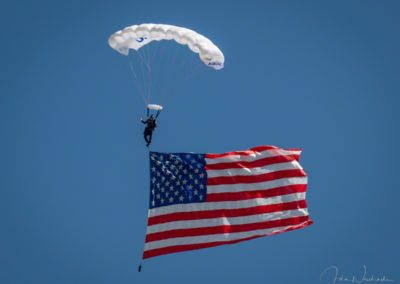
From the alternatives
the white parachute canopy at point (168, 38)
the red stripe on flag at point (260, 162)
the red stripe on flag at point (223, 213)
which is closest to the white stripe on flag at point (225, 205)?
the red stripe on flag at point (223, 213)

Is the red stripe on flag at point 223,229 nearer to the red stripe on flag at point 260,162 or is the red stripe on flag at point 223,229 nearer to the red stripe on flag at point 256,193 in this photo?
the red stripe on flag at point 256,193

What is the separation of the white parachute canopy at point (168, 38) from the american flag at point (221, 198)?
379 cm

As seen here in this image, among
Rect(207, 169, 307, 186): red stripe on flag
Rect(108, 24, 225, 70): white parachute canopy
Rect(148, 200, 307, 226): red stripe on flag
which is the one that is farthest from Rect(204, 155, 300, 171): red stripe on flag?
Rect(108, 24, 225, 70): white parachute canopy

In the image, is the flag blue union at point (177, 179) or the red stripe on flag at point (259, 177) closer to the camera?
the flag blue union at point (177, 179)

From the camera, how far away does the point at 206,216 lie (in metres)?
29.2

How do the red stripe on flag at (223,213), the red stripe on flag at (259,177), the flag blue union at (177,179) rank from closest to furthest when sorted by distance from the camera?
the red stripe on flag at (223,213), the flag blue union at (177,179), the red stripe on flag at (259,177)

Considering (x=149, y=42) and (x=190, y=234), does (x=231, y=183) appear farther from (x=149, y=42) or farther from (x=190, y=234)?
(x=149, y=42)

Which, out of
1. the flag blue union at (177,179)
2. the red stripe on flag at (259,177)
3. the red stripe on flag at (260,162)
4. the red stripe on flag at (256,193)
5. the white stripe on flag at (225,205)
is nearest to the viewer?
the white stripe on flag at (225,205)

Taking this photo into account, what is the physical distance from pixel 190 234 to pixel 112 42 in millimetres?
7810

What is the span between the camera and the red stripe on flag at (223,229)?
28594 mm

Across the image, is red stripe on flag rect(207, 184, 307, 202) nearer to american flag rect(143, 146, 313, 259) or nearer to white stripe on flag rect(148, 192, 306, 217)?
american flag rect(143, 146, 313, 259)

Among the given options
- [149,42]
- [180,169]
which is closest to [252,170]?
[180,169]

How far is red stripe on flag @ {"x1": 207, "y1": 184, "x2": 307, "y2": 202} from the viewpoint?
29.6m

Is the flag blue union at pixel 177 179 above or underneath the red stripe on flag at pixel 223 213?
above
